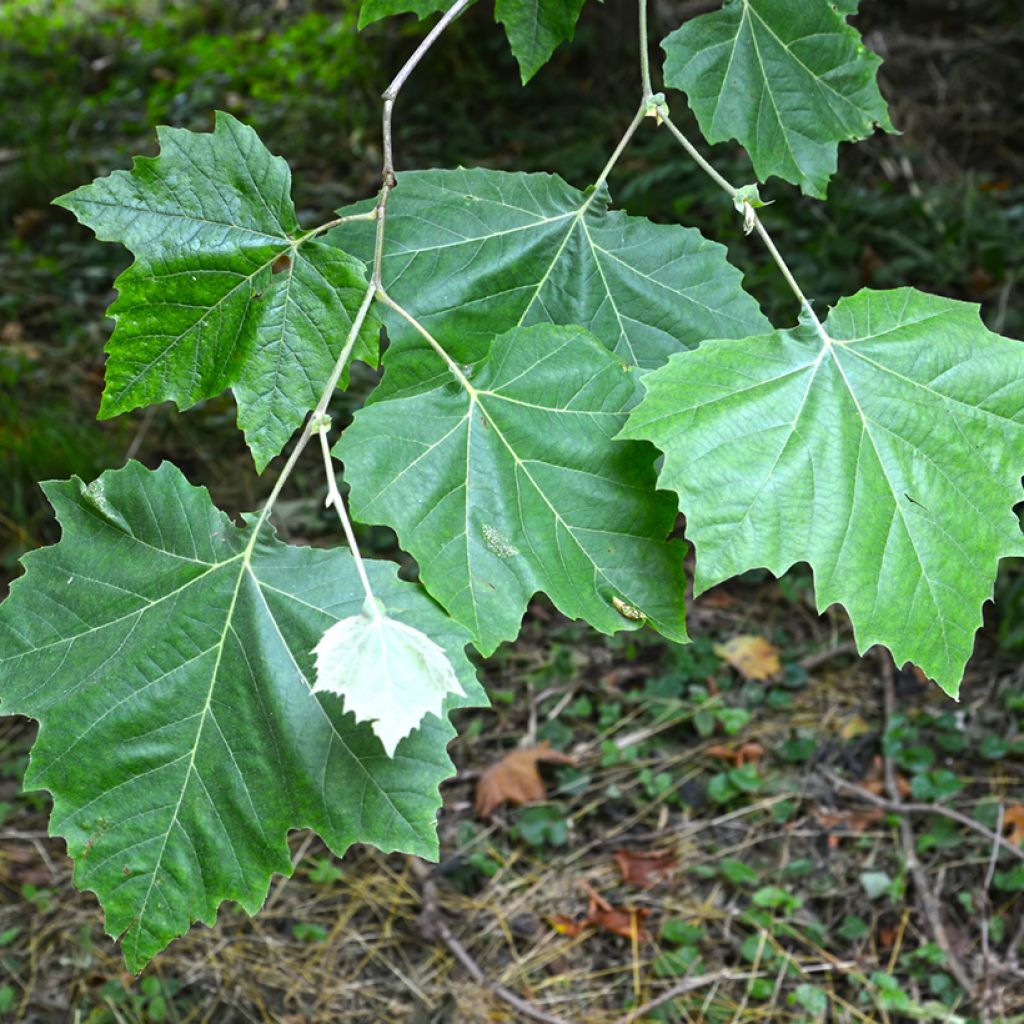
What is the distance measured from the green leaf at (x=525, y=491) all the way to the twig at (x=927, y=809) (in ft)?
6.29

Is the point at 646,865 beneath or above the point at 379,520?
beneath

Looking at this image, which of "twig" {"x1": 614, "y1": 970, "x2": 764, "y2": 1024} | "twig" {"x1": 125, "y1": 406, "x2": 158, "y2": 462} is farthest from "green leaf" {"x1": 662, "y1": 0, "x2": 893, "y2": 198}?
"twig" {"x1": 125, "y1": 406, "x2": 158, "y2": 462}

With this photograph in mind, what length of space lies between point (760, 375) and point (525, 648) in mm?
2219

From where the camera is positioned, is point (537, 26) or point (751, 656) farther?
point (751, 656)

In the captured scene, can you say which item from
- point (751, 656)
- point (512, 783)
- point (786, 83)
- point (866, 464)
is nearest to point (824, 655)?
point (751, 656)

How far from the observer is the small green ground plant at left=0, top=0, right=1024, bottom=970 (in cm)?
92

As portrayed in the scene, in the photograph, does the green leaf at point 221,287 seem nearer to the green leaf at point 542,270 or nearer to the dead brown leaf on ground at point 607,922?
the green leaf at point 542,270

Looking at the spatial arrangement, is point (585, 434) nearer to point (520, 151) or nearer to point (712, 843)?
point (712, 843)

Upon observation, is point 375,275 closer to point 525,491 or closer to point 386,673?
point 525,491

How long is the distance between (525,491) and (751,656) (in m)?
2.15

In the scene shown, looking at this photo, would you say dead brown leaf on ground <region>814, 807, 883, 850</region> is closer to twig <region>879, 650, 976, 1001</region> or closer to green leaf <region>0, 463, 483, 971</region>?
twig <region>879, 650, 976, 1001</region>

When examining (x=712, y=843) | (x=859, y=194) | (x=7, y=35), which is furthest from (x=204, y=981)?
(x=7, y=35)

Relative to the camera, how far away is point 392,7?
1207 mm

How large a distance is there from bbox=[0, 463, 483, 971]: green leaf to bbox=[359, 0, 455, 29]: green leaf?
58 centimetres
